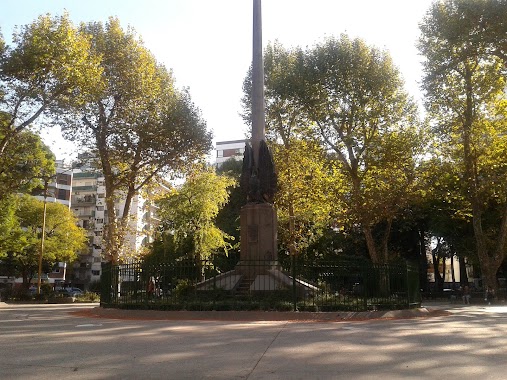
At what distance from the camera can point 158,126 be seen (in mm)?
28406

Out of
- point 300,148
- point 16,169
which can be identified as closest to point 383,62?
point 300,148

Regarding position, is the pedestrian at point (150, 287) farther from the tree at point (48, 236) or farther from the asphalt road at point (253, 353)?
the tree at point (48, 236)

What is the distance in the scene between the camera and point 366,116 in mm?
28641

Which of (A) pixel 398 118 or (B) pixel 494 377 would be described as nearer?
(B) pixel 494 377

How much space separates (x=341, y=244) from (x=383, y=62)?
741 inches

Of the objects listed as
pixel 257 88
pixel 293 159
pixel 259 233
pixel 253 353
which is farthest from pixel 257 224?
pixel 293 159

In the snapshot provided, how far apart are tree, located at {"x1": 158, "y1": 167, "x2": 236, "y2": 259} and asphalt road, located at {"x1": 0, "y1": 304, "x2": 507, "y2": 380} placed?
2375cm

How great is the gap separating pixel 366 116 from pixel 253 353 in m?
23.5

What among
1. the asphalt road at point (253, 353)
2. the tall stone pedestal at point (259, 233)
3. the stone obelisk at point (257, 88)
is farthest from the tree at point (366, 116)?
the asphalt road at point (253, 353)

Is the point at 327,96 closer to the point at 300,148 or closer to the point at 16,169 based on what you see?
the point at 300,148

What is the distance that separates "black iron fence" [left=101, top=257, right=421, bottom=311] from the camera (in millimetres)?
14165

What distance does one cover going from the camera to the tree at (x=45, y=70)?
23.2 metres

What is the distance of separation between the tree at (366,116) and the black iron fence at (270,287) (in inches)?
507

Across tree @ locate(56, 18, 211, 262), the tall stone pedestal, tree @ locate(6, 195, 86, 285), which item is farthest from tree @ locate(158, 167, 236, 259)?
tree @ locate(6, 195, 86, 285)
